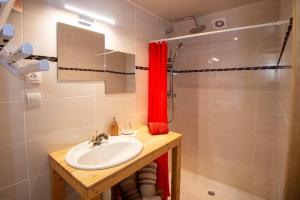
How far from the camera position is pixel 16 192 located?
111 cm

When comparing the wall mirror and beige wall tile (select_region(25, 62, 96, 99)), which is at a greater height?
the wall mirror

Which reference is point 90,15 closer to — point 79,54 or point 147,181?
point 79,54

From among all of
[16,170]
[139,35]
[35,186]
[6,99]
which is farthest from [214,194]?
[6,99]

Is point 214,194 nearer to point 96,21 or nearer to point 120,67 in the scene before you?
point 120,67

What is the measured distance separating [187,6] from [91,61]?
1.32m

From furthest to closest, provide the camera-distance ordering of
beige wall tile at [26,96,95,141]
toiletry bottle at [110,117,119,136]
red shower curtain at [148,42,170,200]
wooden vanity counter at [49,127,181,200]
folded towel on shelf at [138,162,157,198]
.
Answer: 1. red shower curtain at [148,42,170,200]
2. folded towel on shelf at [138,162,157,198]
3. toiletry bottle at [110,117,119,136]
4. beige wall tile at [26,96,95,141]
5. wooden vanity counter at [49,127,181,200]

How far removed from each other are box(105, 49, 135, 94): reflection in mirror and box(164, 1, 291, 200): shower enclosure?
2.50ft

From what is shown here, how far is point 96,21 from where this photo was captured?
1.49 metres

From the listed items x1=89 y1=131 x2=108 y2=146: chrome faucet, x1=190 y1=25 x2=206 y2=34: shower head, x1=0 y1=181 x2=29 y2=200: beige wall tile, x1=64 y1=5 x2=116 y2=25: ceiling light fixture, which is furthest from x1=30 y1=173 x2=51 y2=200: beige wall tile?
x1=190 y1=25 x2=206 y2=34: shower head

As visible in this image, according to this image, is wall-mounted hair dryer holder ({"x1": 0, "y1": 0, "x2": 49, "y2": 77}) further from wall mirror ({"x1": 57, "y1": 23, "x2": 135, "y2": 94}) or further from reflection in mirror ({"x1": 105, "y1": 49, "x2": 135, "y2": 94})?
reflection in mirror ({"x1": 105, "y1": 49, "x2": 135, "y2": 94})

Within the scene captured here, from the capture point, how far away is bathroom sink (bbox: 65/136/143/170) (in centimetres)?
111

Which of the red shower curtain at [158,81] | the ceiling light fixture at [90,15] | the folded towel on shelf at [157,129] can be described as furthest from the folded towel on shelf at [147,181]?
the ceiling light fixture at [90,15]

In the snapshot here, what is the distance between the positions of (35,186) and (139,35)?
179cm

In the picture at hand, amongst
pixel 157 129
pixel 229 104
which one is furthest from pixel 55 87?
pixel 229 104
